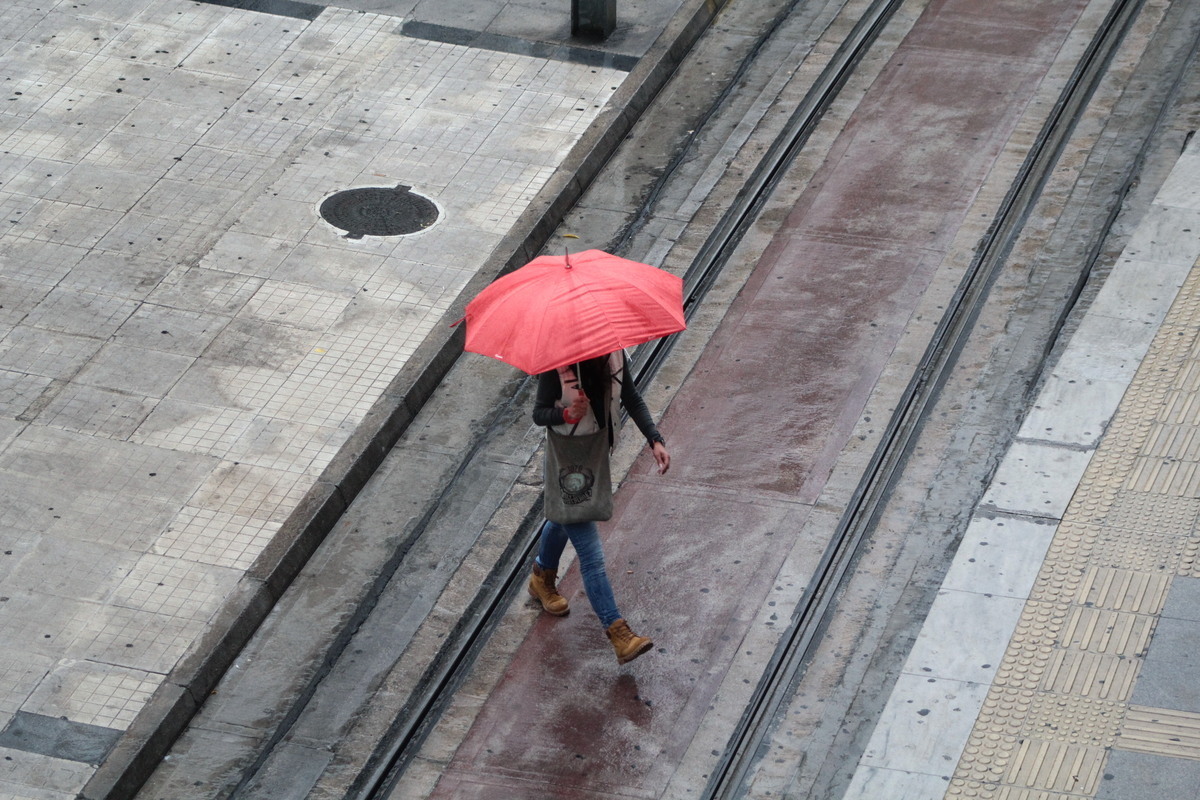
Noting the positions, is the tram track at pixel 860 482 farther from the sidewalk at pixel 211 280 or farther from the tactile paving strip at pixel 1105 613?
the sidewalk at pixel 211 280

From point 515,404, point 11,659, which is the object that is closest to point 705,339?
point 515,404

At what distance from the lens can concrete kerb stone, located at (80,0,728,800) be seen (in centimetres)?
823

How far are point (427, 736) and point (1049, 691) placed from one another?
301cm

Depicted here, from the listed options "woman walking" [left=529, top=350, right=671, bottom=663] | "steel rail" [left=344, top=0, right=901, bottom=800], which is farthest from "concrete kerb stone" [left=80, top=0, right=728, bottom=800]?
"woman walking" [left=529, top=350, right=671, bottom=663]

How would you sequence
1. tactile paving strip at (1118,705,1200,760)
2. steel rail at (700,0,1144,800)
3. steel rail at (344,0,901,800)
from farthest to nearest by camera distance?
steel rail at (344,0,901,800), steel rail at (700,0,1144,800), tactile paving strip at (1118,705,1200,760)

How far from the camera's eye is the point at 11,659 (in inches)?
339

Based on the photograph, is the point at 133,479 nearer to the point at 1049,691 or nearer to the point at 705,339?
the point at 705,339

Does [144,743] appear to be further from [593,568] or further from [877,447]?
[877,447]

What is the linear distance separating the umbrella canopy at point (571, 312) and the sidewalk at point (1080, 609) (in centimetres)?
223

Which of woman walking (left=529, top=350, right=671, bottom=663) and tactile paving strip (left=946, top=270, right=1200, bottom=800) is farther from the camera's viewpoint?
woman walking (left=529, top=350, right=671, bottom=663)

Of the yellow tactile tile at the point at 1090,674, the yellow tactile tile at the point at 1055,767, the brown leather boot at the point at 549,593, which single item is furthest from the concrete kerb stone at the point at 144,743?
the yellow tactile tile at the point at 1090,674

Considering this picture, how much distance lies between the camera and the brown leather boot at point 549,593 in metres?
8.76

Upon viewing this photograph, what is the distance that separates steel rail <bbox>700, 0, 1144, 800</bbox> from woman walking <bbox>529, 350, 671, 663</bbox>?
2.23 feet

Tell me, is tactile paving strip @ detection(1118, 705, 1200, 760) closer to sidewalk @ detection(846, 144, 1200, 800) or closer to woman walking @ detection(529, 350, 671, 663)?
sidewalk @ detection(846, 144, 1200, 800)
